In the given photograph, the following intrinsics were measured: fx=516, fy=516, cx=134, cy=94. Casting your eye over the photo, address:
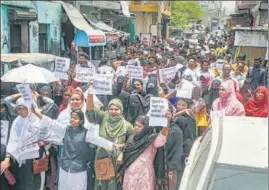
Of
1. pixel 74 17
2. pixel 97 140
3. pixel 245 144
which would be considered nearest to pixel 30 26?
pixel 74 17

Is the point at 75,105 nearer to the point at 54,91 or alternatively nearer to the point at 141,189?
the point at 141,189

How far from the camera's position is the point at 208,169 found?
3.61m

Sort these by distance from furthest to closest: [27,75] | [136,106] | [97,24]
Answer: [97,24]
[136,106]
[27,75]

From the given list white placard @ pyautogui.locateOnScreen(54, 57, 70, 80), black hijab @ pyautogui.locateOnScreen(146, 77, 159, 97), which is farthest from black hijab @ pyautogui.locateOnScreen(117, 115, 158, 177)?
white placard @ pyautogui.locateOnScreen(54, 57, 70, 80)

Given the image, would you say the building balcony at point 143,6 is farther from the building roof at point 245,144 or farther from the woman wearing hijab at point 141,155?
the building roof at point 245,144

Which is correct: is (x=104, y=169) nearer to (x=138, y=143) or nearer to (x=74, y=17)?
(x=138, y=143)

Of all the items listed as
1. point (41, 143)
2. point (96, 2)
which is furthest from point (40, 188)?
point (96, 2)

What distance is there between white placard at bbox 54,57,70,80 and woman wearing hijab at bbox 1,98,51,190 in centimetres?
264

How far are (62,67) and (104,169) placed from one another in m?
3.06

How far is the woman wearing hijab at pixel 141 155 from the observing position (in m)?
4.86

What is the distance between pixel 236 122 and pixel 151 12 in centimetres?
→ 3542

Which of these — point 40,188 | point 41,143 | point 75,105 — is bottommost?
point 40,188

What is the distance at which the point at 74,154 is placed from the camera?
4902 millimetres

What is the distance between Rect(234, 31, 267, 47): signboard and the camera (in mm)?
14188
